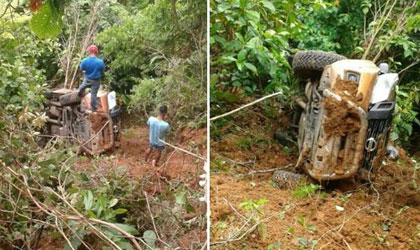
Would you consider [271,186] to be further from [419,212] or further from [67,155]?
[67,155]

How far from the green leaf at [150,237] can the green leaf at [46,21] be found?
0.38 m

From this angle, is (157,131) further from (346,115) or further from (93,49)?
(346,115)

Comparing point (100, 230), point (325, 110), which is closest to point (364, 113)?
point (325, 110)

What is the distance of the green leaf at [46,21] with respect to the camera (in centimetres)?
88

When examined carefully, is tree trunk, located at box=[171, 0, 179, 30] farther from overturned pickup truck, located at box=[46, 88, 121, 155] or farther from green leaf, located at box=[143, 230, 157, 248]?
green leaf, located at box=[143, 230, 157, 248]

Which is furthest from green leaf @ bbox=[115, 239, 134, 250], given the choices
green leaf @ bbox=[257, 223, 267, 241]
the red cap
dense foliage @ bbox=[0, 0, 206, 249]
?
the red cap

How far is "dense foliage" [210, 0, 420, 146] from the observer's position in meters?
0.98

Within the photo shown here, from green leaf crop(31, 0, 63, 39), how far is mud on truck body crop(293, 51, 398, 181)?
46cm

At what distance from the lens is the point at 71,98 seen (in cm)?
109

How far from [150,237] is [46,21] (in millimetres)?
400

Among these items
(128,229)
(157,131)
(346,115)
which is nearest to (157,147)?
(157,131)

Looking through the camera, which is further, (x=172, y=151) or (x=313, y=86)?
(x=313, y=86)

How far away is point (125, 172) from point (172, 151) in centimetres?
15

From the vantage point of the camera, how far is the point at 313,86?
3.86 feet
